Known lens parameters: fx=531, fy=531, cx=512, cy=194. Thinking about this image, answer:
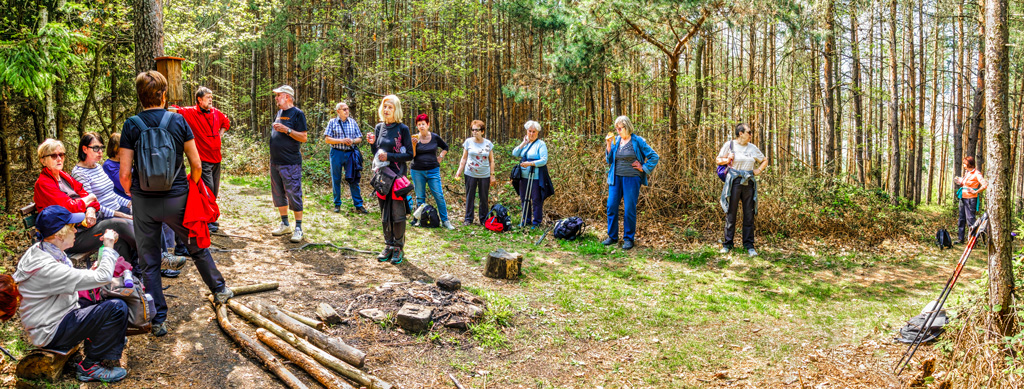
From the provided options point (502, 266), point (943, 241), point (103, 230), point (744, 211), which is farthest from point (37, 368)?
point (943, 241)

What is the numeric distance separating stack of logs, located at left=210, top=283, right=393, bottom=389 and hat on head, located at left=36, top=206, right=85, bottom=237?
115 centimetres

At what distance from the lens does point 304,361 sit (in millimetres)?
3238

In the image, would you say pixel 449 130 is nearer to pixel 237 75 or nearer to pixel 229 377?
pixel 237 75

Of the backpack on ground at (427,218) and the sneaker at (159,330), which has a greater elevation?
the backpack on ground at (427,218)

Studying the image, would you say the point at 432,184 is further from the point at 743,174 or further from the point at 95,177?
the point at 743,174

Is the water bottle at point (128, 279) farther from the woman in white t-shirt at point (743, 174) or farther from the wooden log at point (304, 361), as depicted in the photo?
the woman in white t-shirt at point (743, 174)

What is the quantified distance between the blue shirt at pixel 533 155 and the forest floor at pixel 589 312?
1101mm

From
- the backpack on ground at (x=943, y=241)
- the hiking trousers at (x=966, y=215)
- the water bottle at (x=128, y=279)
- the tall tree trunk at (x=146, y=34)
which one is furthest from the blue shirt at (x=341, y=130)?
the hiking trousers at (x=966, y=215)

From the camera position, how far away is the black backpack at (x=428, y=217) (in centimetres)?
798

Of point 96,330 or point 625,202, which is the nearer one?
point 96,330

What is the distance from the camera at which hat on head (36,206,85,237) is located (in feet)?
9.06

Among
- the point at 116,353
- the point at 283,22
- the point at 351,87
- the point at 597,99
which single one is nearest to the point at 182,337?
the point at 116,353

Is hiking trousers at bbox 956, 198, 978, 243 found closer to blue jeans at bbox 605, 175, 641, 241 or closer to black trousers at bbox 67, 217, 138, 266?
blue jeans at bbox 605, 175, 641, 241

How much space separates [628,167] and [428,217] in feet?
9.97
